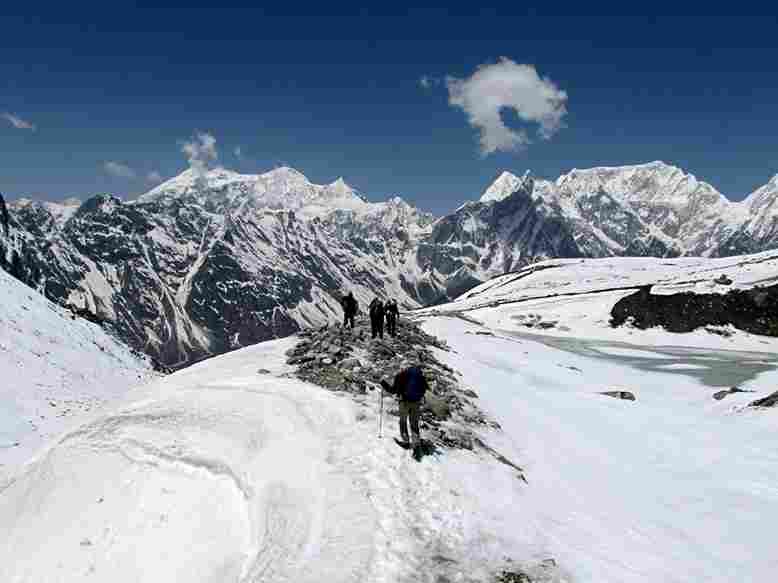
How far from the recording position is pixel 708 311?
85.0 meters

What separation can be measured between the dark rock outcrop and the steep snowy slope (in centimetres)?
6967

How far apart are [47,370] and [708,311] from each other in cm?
8265

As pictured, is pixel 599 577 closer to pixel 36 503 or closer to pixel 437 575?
pixel 437 575

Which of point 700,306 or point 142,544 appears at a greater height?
point 700,306

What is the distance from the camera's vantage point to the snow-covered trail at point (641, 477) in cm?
1279

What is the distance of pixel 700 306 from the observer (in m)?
86.4

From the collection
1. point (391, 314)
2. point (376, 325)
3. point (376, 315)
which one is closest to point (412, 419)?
point (376, 315)

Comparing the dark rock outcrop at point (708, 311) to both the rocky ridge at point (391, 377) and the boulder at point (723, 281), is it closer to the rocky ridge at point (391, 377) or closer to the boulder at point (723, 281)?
the boulder at point (723, 281)

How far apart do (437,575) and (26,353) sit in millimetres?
36214

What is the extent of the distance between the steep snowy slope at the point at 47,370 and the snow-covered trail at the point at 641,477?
19.7m

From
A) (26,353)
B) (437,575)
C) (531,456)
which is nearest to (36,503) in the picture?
(437,575)

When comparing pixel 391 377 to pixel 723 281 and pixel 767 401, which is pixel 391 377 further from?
pixel 723 281

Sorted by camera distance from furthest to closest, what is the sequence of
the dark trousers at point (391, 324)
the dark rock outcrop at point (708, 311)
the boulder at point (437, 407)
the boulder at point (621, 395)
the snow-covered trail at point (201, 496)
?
the dark rock outcrop at point (708, 311) < the boulder at point (621, 395) < the dark trousers at point (391, 324) < the boulder at point (437, 407) < the snow-covered trail at point (201, 496)

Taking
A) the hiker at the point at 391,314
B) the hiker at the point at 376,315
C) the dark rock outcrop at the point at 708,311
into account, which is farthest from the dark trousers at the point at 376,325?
the dark rock outcrop at the point at 708,311
